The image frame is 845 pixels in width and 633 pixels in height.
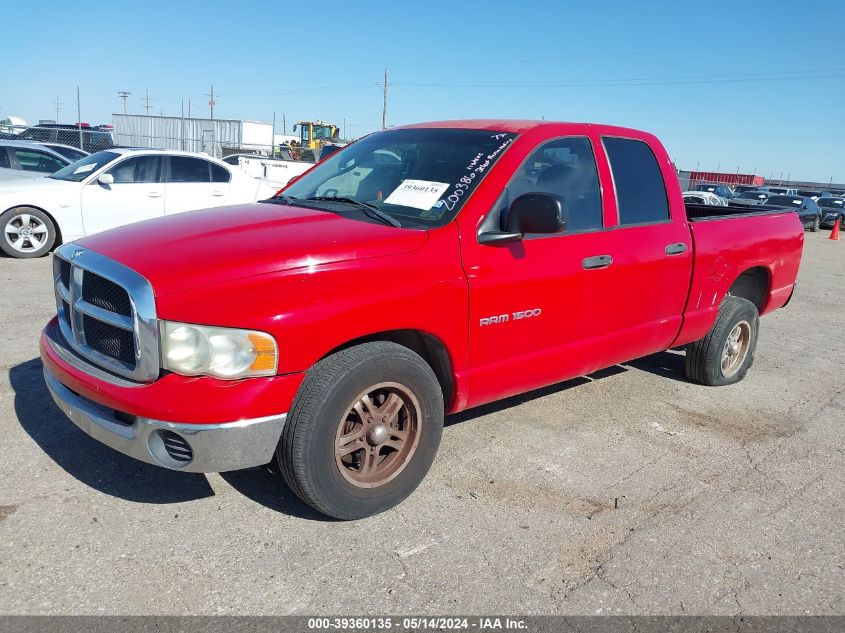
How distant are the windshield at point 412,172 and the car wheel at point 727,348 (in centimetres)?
256

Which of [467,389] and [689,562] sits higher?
[467,389]

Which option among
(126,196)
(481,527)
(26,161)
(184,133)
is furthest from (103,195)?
(184,133)

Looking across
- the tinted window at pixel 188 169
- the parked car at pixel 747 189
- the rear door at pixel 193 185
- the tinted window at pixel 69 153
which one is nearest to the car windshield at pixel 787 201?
the parked car at pixel 747 189

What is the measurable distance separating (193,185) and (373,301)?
854 cm

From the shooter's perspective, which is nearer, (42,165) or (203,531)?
(203,531)

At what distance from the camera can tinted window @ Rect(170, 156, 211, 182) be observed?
1055 cm

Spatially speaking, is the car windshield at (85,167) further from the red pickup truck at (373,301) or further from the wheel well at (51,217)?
the red pickup truck at (373,301)

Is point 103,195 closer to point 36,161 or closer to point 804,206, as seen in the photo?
point 36,161

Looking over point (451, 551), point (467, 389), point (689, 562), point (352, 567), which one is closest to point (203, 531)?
point (352, 567)

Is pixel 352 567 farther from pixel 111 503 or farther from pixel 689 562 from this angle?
pixel 689 562

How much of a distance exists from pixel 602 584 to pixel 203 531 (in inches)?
68.7

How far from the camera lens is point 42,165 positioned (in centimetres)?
1272

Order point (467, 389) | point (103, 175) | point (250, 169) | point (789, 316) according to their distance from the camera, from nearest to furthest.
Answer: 1. point (467, 389)
2. point (789, 316)
3. point (103, 175)
4. point (250, 169)

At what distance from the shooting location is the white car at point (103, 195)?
30.9 ft
